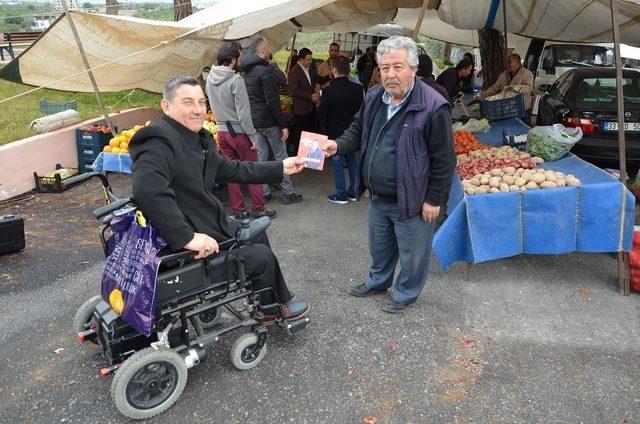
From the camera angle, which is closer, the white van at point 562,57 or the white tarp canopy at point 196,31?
the white tarp canopy at point 196,31

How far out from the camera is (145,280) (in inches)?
94.3

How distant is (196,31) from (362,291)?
3549 millimetres

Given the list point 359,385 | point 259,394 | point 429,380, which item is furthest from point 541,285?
point 259,394

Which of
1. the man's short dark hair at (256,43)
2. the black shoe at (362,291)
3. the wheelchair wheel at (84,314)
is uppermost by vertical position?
the man's short dark hair at (256,43)

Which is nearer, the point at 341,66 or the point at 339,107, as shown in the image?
the point at 341,66

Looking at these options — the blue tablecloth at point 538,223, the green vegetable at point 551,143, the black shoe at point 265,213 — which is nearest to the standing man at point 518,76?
the green vegetable at point 551,143

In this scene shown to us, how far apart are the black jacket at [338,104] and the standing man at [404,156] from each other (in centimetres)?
245

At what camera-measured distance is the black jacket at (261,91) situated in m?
5.48

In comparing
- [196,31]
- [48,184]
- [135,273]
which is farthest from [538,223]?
[48,184]

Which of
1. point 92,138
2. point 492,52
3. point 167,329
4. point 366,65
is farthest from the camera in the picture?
point 366,65

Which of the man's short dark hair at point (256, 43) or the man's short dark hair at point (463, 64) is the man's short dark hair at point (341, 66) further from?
the man's short dark hair at point (463, 64)

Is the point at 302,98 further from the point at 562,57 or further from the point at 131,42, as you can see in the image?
the point at 562,57

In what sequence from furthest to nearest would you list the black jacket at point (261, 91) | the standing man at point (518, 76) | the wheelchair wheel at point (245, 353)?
the standing man at point (518, 76), the black jacket at point (261, 91), the wheelchair wheel at point (245, 353)

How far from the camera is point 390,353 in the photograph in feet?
10.6
